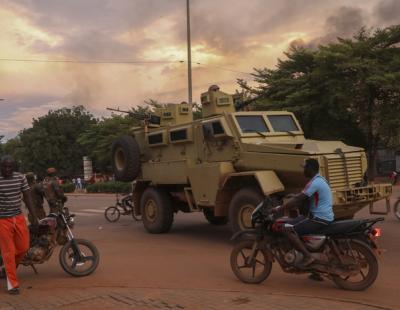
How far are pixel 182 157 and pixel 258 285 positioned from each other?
5.40 meters

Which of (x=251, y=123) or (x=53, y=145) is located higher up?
(x=53, y=145)

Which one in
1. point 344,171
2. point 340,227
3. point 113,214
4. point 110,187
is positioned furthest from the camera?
point 110,187

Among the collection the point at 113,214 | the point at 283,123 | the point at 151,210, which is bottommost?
the point at 113,214

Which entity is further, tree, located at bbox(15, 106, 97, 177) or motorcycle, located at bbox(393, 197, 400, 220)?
tree, located at bbox(15, 106, 97, 177)

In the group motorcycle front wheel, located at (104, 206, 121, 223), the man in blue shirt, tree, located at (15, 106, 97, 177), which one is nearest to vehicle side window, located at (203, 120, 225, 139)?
the man in blue shirt

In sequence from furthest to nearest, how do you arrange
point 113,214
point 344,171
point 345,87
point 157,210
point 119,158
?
1. point 345,87
2. point 113,214
3. point 119,158
4. point 157,210
5. point 344,171

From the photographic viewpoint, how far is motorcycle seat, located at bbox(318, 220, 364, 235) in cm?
622

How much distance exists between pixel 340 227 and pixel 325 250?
343mm

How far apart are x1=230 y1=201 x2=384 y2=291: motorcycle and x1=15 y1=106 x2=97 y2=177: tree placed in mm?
59390

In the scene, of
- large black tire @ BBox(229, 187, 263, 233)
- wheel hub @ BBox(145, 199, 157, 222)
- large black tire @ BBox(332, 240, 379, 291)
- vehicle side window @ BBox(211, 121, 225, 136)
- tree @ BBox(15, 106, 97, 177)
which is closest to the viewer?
large black tire @ BBox(332, 240, 379, 291)

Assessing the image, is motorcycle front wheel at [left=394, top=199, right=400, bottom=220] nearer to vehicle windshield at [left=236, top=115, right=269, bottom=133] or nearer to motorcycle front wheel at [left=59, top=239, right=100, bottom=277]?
vehicle windshield at [left=236, top=115, right=269, bottom=133]

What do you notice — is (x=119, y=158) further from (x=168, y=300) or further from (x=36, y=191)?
(x=168, y=300)

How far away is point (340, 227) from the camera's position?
628 centimetres

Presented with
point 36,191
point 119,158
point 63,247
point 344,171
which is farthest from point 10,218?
point 119,158
